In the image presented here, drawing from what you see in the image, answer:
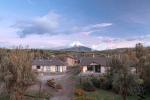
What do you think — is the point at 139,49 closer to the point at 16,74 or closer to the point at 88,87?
the point at 88,87

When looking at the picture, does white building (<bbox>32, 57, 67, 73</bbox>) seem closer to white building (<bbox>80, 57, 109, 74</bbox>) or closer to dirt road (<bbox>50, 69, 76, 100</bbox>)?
white building (<bbox>80, 57, 109, 74</bbox>)

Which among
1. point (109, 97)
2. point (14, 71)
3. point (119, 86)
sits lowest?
point (109, 97)

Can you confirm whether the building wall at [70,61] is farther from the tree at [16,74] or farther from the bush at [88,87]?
the tree at [16,74]

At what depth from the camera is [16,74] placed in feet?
99.5

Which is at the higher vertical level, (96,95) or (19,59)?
(19,59)

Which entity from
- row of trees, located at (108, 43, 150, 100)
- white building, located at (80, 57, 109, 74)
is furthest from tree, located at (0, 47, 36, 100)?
white building, located at (80, 57, 109, 74)

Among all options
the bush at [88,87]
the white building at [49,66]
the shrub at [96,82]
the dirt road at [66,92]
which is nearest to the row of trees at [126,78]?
the shrub at [96,82]

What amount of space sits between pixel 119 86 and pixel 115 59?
260 inches

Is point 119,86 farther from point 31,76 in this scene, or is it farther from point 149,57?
point 149,57

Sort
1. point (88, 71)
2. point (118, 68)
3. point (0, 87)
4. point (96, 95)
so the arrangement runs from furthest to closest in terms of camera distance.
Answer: point (88, 71) → point (96, 95) → point (118, 68) → point (0, 87)

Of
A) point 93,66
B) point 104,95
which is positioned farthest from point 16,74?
point 93,66

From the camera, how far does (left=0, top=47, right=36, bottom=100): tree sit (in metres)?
30.3

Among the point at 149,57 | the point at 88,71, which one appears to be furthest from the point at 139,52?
the point at 88,71

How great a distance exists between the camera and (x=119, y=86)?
3597 centimetres
